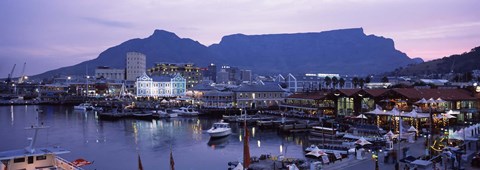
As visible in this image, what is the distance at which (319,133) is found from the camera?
145 feet

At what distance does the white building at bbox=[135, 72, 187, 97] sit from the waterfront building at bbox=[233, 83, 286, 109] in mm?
36881

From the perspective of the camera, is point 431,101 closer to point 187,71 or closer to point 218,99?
point 218,99

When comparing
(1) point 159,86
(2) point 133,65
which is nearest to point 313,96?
(1) point 159,86

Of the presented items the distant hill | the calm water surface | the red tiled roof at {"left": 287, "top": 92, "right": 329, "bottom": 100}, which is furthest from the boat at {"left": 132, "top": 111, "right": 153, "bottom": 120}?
the distant hill

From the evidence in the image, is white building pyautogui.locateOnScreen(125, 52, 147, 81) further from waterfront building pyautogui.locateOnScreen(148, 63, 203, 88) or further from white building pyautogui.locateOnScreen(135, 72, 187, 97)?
white building pyautogui.locateOnScreen(135, 72, 187, 97)

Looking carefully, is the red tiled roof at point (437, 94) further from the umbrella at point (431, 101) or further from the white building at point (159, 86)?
the white building at point (159, 86)

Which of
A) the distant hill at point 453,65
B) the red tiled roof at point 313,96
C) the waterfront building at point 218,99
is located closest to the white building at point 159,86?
the waterfront building at point 218,99

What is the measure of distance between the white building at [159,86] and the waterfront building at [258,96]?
121ft

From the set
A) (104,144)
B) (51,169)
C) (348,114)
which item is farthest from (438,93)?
(51,169)

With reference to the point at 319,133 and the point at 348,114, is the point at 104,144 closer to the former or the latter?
the point at 319,133

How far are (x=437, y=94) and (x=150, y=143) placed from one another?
33.0m

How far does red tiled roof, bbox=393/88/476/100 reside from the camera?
45.8 meters

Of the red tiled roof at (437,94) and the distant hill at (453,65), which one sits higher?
the distant hill at (453,65)

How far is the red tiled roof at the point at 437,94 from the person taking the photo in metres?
45.8
